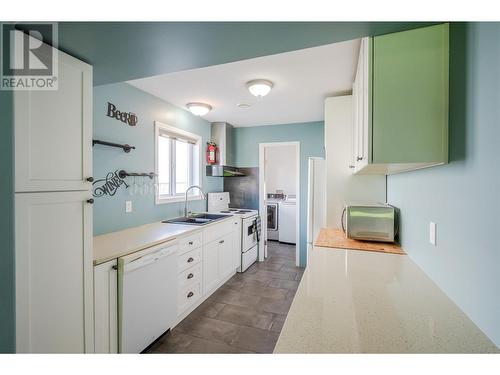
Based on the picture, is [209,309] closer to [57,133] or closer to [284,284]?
[284,284]

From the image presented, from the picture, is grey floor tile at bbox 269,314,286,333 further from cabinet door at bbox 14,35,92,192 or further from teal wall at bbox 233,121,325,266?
cabinet door at bbox 14,35,92,192

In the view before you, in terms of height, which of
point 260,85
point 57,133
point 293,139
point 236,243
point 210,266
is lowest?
point 210,266

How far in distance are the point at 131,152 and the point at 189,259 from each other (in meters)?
1.30

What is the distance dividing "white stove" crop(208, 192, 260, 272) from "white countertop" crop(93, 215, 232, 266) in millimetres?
1108

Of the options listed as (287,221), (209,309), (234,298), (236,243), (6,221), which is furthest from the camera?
(287,221)

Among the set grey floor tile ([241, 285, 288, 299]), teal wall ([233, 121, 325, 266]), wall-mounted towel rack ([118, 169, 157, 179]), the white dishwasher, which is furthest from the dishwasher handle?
teal wall ([233, 121, 325, 266])

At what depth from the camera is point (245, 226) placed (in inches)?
147

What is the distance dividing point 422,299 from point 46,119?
1.93 m

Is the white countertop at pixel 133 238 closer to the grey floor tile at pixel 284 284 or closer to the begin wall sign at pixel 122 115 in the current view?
the begin wall sign at pixel 122 115

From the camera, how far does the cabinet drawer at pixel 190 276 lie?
2346 mm

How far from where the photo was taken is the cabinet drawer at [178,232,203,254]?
7.58 feet

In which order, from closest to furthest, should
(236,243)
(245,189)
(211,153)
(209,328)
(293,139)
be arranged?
1. (209,328)
2. (236,243)
3. (211,153)
4. (293,139)
5. (245,189)

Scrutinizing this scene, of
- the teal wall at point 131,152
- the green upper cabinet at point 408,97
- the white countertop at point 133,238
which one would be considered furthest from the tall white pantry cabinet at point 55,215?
the green upper cabinet at point 408,97

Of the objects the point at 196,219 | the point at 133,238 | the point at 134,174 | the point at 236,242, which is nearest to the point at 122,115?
the point at 134,174
